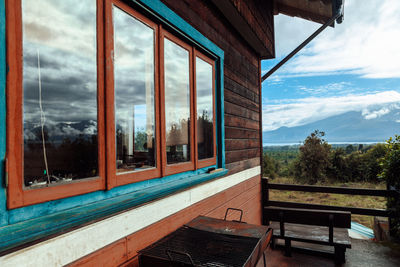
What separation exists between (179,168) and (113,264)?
845 millimetres

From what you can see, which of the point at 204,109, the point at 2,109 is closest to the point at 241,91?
the point at 204,109

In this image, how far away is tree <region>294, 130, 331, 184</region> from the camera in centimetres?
1491

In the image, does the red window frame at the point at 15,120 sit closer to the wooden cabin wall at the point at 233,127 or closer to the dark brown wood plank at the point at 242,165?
the wooden cabin wall at the point at 233,127

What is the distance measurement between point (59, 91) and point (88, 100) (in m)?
0.15

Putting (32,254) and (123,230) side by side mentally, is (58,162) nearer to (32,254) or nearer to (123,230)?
(32,254)

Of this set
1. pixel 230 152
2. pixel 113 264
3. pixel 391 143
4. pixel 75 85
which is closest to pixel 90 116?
pixel 75 85

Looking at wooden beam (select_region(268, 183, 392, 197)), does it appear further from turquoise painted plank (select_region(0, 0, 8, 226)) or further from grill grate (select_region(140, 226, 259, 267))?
turquoise painted plank (select_region(0, 0, 8, 226))

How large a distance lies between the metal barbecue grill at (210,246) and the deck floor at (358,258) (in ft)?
6.13

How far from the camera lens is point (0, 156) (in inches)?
36.8

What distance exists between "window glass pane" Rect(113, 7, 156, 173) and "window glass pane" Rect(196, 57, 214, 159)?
724mm

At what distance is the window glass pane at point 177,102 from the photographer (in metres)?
2.09

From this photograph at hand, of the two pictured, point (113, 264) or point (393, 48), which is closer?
point (113, 264)

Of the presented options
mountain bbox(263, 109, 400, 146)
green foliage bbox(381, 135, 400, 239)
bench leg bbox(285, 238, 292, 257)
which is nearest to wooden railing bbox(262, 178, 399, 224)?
green foliage bbox(381, 135, 400, 239)

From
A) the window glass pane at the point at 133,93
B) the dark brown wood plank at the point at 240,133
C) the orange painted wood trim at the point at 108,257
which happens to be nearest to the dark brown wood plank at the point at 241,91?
the dark brown wood plank at the point at 240,133
